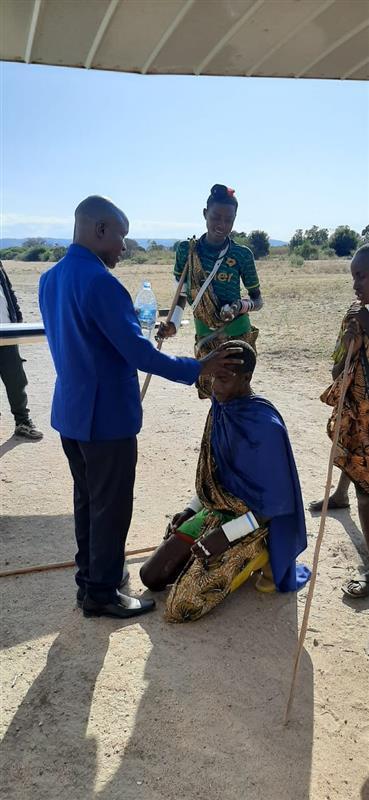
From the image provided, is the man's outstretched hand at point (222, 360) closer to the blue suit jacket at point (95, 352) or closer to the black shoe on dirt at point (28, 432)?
the blue suit jacket at point (95, 352)

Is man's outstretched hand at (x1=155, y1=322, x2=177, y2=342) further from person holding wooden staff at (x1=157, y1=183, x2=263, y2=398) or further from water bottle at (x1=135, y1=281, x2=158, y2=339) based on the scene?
water bottle at (x1=135, y1=281, x2=158, y2=339)

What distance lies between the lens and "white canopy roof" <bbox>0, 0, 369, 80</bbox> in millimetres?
2635

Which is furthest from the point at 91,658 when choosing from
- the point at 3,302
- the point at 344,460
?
the point at 3,302

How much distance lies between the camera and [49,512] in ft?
14.4

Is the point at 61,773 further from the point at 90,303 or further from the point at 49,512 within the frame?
the point at 49,512

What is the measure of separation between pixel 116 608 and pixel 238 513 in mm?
802

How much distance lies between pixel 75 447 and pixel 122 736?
1.28 metres

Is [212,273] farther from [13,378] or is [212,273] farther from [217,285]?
[13,378]

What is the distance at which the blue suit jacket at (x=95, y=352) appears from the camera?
255 cm

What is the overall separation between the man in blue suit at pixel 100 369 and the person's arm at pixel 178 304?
113 cm

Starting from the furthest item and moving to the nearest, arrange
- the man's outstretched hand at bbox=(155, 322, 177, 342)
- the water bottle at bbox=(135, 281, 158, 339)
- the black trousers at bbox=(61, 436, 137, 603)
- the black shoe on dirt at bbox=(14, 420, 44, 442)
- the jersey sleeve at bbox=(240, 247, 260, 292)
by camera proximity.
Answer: the black shoe on dirt at bbox=(14, 420, 44, 442)
the water bottle at bbox=(135, 281, 158, 339)
the jersey sleeve at bbox=(240, 247, 260, 292)
the man's outstretched hand at bbox=(155, 322, 177, 342)
the black trousers at bbox=(61, 436, 137, 603)

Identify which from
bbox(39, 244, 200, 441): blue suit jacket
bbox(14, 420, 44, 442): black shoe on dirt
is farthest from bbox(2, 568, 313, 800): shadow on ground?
bbox(14, 420, 44, 442): black shoe on dirt

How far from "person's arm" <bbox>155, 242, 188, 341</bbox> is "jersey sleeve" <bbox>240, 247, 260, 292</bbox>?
410 mm

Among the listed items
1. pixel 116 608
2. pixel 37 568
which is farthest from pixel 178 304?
pixel 116 608
